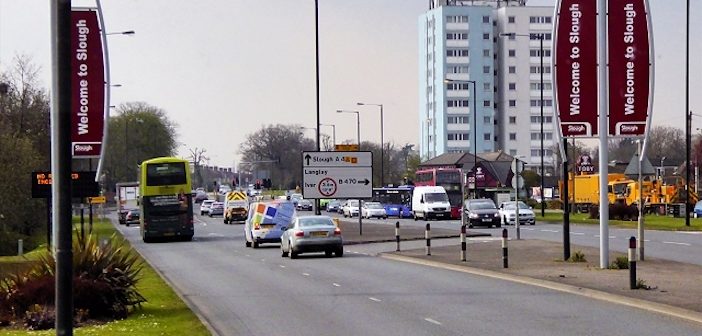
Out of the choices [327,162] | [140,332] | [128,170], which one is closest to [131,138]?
[128,170]

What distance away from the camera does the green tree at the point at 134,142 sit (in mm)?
130375

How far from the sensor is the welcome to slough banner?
2552cm

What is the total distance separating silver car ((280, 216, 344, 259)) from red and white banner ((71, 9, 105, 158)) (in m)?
13.3

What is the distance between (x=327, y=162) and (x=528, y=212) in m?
18.1

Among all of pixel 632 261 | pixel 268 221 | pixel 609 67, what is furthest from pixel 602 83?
pixel 268 221

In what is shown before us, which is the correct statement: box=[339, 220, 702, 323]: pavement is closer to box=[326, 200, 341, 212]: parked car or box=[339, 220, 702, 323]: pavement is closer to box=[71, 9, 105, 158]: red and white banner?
box=[71, 9, 105, 158]: red and white banner

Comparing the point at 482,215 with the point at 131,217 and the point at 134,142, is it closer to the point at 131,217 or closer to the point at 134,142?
the point at 131,217

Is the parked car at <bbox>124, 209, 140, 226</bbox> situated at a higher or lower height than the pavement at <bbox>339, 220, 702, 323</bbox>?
lower

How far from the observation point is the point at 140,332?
15.1 meters

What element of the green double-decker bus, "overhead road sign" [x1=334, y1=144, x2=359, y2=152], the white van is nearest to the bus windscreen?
the green double-decker bus

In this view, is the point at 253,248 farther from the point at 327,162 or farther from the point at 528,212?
the point at 528,212

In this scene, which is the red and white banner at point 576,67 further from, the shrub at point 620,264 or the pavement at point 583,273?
the pavement at point 583,273

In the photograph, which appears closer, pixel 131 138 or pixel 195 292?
pixel 195 292

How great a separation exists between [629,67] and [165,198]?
32654 mm
